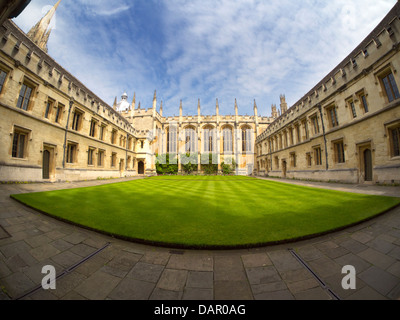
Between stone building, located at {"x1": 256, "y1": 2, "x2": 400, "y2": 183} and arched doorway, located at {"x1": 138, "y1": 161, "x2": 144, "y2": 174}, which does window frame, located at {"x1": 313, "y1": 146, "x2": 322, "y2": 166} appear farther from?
arched doorway, located at {"x1": 138, "y1": 161, "x2": 144, "y2": 174}

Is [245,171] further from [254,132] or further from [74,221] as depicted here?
[74,221]

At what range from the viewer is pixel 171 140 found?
39188 mm

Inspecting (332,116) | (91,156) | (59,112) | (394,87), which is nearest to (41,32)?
(59,112)

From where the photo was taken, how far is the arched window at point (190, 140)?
39.0m

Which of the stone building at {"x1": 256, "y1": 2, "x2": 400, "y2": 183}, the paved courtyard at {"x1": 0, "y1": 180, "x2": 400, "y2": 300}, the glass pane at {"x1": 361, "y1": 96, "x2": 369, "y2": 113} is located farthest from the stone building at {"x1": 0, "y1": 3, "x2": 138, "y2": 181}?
the glass pane at {"x1": 361, "y1": 96, "x2": 369, "y2": 113}

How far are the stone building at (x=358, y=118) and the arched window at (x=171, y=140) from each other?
27022mm

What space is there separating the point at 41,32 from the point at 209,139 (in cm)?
3809

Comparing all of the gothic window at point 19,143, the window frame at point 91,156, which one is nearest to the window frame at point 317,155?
the window frame at point 91,156

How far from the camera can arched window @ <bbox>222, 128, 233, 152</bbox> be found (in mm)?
39531

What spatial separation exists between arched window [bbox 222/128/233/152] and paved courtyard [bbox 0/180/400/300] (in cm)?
3658

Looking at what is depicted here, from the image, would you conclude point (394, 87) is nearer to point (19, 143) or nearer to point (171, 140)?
point (19, 143)

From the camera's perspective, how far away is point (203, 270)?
2.29 m
